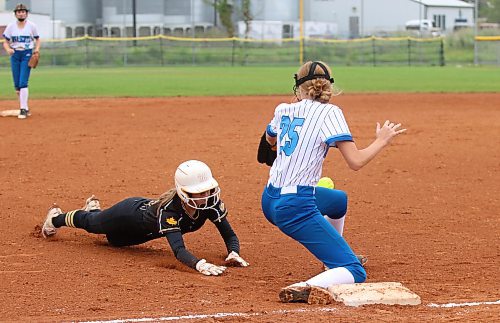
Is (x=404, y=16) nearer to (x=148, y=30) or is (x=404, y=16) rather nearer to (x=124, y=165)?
(x=148, y=30)

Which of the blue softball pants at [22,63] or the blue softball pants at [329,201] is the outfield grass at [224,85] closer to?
the blue softball pants at [22,63]

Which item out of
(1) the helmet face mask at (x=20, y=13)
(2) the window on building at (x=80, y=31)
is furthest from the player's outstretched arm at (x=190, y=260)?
(2) the window on building at (x=80, y=31)

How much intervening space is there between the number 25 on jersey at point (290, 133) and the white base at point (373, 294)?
900 millimetres

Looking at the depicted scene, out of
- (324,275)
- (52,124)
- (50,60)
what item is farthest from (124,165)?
(50,60)

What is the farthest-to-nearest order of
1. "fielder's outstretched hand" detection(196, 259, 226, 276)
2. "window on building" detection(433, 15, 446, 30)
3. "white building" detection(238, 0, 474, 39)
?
"window on building" detection(433, 15, 446, 30) → "white building" detection(238, 0, 474, 39) → "fielder's outstretched hand" detection(196, 259, 226, 276)

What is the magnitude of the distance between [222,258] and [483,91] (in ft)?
60.0

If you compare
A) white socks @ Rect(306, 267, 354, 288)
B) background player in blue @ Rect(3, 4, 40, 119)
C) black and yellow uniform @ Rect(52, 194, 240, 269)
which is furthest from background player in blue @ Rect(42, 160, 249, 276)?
background player in blue @ Rect(3, 4, 40, 119)

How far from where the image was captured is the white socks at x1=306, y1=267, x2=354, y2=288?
5559 millimetres

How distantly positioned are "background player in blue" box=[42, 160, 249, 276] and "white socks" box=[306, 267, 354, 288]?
2.78ft

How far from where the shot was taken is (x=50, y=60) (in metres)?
44.7

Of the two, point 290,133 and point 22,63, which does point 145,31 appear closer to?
point 22,63

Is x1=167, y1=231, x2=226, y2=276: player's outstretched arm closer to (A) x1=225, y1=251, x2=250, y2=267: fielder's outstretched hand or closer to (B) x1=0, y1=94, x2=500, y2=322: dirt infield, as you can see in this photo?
(B) x1=0, y1=94, x2=500, y2=322: dirt infield

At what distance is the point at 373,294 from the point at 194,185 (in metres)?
1.52

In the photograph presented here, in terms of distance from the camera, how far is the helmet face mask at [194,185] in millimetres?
6219
